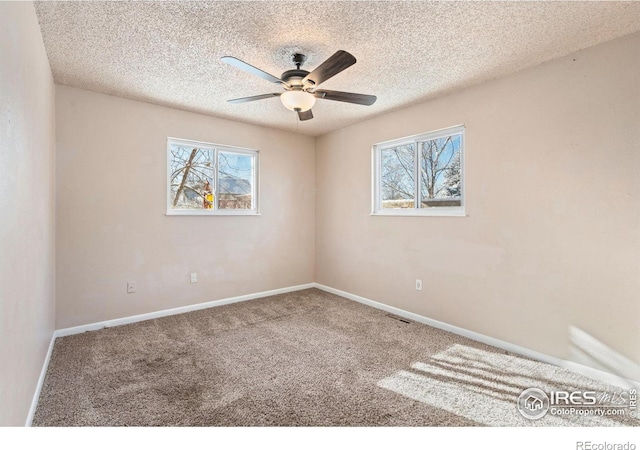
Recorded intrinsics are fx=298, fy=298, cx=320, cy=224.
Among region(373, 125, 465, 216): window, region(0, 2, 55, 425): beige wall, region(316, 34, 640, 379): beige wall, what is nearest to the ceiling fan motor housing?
region(316, 34, 640, 379): beige wall

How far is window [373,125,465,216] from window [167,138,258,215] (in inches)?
72.2

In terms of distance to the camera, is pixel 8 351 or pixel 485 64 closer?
pixel 8 351

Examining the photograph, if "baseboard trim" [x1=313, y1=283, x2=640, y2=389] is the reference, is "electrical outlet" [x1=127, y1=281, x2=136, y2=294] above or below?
above

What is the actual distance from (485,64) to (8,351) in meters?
3.57

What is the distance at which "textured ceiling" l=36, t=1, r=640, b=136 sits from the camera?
187 centimetres

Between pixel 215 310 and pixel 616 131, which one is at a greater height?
pixel 616 131

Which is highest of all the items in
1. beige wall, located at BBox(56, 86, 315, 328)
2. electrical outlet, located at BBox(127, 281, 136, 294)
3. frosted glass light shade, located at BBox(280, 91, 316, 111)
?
frosted glass light shade, located at BBox(280, 91, 316, 111)

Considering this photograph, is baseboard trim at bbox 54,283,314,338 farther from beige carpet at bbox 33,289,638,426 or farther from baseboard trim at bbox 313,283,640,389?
baseboard trim at bbox 313,283,640,389

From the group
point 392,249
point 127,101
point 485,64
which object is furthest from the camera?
point 392,249

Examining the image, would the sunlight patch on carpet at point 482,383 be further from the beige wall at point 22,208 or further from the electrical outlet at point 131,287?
the electrical outlet at point 131,287

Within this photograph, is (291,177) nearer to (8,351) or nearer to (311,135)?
(311,135)

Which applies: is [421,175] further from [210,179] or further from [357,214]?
[210,179]

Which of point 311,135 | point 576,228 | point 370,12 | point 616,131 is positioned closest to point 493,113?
point 616,131

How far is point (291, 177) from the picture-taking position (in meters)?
4.71
